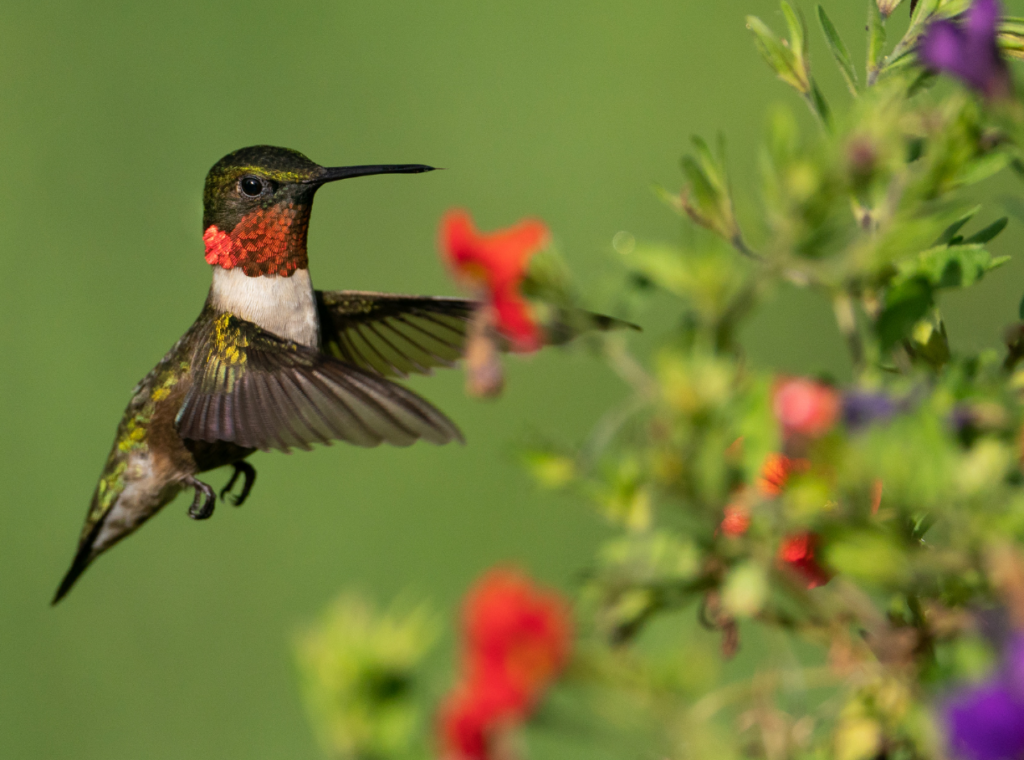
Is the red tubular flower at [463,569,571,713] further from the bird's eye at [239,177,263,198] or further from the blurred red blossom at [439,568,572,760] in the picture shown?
the bird's eye at [239,177,263,198]

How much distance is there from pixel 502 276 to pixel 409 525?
4947 millimetres

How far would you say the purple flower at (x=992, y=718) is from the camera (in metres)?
0.62

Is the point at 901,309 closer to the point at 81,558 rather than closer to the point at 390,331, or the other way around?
the point at 390,331

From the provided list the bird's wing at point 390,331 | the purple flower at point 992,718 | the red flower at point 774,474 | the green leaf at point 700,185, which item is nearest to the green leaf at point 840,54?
the green leaf at point 700,185

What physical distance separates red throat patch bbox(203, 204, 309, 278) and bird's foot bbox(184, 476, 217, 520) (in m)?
0.45

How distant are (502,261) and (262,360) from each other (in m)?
1.32

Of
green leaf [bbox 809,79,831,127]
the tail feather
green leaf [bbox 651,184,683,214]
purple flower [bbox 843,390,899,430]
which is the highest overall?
green leaf [bbox 809,79,831,127]

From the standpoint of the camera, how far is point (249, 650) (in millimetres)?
5695

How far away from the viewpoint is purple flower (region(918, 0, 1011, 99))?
0.83 m

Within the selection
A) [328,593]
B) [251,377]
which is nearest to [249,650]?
[328,593]

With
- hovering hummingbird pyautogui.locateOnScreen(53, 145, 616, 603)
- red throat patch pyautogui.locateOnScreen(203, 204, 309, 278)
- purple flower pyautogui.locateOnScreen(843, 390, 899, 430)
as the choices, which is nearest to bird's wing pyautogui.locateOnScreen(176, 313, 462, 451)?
hovering hummingbird pyautogui.locateOnScreen(53, 145, 616, 603)

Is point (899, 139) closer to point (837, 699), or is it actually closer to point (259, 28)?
point (837, 699)

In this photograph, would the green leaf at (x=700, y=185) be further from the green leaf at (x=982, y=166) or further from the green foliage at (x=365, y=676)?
the green foliage at (x=365, y=676)

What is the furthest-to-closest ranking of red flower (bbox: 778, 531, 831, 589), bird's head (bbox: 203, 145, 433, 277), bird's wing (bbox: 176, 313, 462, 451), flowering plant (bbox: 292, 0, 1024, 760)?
bird's head (bbox: 203, 145, 433, 277) < bird's wing (bbox: 176, 313, 462, 451) < red flower (bbox: 778, 531, 831, 589) < flowering plant (bbox: 292, 0, 1024, 760)
